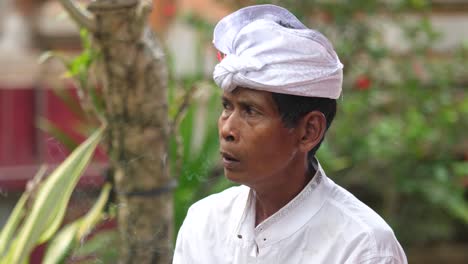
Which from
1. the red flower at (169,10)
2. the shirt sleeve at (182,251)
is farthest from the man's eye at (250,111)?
the red flower at (169,10)

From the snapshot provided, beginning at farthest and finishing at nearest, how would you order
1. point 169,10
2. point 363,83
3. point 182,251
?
point 169,10, point 363,83, point 182,251

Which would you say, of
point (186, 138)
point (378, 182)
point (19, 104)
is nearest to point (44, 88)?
point (19, 104)

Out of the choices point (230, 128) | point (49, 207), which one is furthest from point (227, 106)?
point (49, 207)

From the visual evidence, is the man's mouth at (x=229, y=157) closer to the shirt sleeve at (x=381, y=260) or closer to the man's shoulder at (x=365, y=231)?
the man's shoulder at (x=365, y=231)

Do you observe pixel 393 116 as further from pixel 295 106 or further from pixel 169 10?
pixel 295 106

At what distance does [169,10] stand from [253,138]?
20.8 feet

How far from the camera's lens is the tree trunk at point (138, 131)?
3.92 metres

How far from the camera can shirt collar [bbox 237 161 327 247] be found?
97.0 inches

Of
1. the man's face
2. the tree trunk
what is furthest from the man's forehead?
the tree trunk

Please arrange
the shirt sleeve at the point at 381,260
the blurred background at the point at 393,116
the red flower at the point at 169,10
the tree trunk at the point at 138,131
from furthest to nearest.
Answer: the red flower at the point at 169,10
the blurred background at the point at 393,116
the tree trunk at the point at 138,131
the shirt sleeve at the point at 381,260

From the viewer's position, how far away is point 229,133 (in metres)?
2.47

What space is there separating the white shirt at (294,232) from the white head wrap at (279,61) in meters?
0.26

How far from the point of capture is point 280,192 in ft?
8.33

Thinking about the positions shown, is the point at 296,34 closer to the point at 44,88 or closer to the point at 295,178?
the point at 295,178
